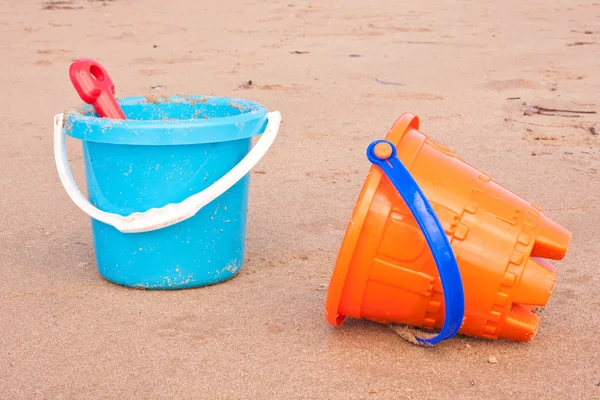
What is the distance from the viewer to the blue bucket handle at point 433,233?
1.56 metres

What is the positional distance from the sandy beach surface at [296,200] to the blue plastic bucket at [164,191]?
7cm

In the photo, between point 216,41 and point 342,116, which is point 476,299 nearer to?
point 342,116

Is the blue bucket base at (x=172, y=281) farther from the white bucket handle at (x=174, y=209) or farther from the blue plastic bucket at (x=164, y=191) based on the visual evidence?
the white bucket handle at (x=174, y=209)

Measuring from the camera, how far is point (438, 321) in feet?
5.71

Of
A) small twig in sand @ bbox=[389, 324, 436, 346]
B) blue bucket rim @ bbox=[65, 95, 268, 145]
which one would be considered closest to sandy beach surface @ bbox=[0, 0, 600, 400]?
small twig in sand @ bbox=[389, 324, 436, 346]

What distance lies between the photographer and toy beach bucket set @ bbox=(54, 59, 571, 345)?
1.64 m

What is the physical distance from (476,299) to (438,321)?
12 cm

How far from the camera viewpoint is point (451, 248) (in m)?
1.57

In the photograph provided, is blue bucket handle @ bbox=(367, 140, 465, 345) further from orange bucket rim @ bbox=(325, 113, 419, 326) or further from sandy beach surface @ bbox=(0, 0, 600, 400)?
sandy beach surface @ bbox=(0, 0, 600, 400)

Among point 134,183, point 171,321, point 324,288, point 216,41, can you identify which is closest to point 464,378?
point 324,288

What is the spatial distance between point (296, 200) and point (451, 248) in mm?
1225

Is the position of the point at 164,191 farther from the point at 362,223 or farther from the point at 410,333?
the point at 410,333

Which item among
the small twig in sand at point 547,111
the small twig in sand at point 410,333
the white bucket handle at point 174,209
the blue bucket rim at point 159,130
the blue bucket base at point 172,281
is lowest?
the blue bucket base at point 172,281

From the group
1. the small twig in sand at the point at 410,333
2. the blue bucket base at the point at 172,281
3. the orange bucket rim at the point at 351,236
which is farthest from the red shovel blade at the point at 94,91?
the small twig in sand at the point at 410,333
